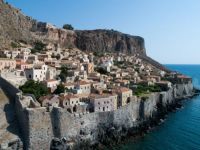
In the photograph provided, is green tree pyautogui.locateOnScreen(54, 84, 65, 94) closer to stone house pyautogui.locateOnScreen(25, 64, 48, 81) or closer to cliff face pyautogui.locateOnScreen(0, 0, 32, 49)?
stone house pyautogui.locateOnScreen(25, 64, 48, 81)

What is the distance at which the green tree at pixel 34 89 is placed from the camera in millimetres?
40344

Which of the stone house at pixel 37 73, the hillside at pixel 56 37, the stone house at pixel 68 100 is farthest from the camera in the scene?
the hillside at pixel 56 37

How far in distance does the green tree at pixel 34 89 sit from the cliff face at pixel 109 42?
73467 mm

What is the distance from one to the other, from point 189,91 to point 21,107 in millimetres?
61774

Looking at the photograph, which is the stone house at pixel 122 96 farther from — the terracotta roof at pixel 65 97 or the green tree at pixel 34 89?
the green tree at pixel 34 89

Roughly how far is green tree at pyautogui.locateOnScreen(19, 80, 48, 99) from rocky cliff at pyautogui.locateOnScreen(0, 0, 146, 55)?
28007mm

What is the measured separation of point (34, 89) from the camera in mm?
41469

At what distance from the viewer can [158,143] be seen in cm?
4181

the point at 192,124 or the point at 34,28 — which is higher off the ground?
the point at 34,28

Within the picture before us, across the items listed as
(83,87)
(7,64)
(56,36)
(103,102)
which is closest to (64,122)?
(103,102)

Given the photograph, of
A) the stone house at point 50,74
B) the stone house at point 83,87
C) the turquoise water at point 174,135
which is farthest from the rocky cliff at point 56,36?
the turquoise water at point 174,135

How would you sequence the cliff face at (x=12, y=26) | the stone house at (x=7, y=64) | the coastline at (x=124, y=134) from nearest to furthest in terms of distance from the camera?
the coastline at (x=124, y=134) → the stone house at (x=7, y=64) → the cliff face at (x=12, y=26)

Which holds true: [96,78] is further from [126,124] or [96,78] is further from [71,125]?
[71,125]

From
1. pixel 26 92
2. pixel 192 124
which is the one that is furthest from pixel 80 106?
pixel 192 124
